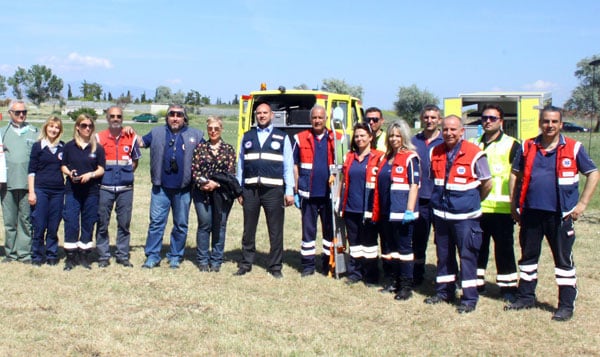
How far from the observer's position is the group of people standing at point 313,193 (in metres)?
5.99

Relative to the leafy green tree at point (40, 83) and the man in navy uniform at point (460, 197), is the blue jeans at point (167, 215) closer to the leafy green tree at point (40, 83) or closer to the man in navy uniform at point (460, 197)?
the man in navy uniform at point (460, 197)

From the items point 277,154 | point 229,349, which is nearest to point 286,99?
point 277,154

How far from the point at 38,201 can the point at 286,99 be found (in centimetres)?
701

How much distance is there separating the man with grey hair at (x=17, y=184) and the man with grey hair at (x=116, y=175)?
2.87ft

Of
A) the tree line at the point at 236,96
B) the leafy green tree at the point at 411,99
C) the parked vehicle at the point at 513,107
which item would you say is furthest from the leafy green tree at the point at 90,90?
the parked vehicle at the point at 513,107

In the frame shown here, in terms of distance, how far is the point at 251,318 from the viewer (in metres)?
5.78

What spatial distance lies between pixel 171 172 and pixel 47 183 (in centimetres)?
141

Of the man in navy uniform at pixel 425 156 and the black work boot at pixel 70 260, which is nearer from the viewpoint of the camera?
the man in navy uniform at pixel 425 156

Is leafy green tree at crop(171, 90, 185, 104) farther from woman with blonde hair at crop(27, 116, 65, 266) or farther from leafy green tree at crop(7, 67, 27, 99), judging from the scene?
woman with blonde hair at crop(27, 116, 65, 266)

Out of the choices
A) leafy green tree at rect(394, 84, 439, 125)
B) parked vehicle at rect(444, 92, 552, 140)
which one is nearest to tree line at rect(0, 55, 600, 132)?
leafy green tree at rect(394, 84, 439, 125)

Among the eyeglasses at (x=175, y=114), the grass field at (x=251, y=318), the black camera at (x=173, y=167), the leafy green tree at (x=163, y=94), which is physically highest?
the leafy green tree at (x=163, y=94)

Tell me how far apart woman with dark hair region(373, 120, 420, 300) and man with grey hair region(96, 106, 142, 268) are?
9.65ft

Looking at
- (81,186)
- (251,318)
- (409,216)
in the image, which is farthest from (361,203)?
(81,186)

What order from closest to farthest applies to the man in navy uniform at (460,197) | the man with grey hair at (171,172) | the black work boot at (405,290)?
1. the man in navy uniform at (460,197)
2. the black work boot at (405,290)
3. the man with grey hair at (171,172)
